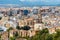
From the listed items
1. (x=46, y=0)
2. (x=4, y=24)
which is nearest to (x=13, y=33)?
(x=4, y=24)

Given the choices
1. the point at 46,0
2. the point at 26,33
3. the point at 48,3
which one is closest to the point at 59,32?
the point at 26,33

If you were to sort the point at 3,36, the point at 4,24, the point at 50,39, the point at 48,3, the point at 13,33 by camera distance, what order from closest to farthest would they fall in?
the point at 50,39, the point at 3,36, the point at 13,33, the point at 4,24, the point at 48,3

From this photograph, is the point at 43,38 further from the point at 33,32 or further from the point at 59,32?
the point at 33,32

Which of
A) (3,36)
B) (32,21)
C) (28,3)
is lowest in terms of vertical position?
(28,3)

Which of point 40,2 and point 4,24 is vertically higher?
point 4,24

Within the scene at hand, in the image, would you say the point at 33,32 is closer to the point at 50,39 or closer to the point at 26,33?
the point at 26,33

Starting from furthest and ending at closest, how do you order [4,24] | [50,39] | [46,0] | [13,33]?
[46,0] → [4,24] → [13,33] → [50,39]

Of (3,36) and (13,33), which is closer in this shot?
(3,36)

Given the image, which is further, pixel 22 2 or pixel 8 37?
pixel 22 2

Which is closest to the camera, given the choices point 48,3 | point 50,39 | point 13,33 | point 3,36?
point 50,39
